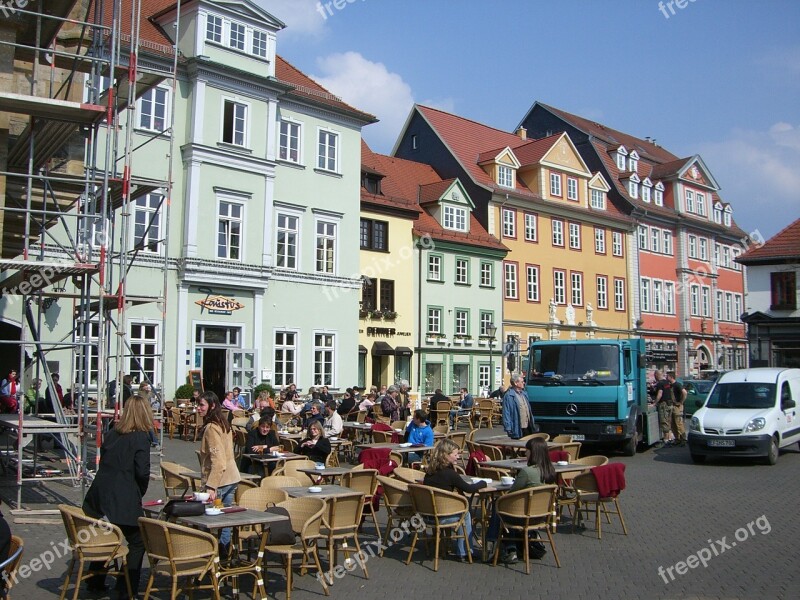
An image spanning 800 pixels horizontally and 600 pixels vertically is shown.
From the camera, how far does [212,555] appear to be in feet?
22.8

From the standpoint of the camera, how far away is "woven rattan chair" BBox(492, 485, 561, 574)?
8.92 meters

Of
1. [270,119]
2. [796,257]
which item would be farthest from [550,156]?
[270,119]

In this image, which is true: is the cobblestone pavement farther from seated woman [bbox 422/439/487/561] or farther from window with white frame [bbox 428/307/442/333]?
window with white frame [bbox 428/307/442/333]

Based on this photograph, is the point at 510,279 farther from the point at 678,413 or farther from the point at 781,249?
the point at 678,413

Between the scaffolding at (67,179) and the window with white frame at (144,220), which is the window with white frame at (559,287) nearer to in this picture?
the window with white frame at (144,220)

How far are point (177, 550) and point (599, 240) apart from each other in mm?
44058

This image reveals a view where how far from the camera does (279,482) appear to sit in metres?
9.73

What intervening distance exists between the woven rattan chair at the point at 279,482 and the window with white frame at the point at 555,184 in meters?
37.5

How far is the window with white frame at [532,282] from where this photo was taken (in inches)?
1682

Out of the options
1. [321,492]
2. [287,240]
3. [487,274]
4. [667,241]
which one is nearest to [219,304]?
[287,240]

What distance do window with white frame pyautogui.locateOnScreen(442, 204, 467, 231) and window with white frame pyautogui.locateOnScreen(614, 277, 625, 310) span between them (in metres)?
14.1

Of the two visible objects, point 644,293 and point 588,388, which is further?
point 644,293

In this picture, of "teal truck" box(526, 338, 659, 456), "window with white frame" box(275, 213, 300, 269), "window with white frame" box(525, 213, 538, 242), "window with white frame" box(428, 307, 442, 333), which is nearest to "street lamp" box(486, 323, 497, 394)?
"window with white frame" box(428, 307, 442, 333)

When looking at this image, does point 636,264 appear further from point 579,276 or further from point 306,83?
point 306,83
